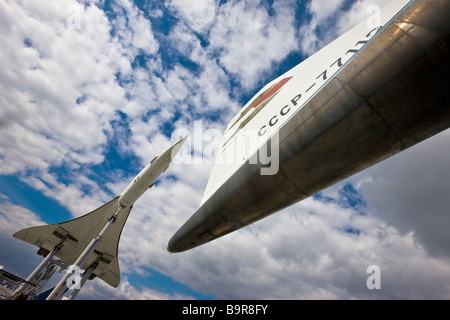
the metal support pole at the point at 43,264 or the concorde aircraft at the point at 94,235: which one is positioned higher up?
the concorde aircraft at the point at 94,235

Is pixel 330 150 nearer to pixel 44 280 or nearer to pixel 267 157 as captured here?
pixel 267 157

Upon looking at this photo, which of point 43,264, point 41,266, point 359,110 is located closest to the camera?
point 359,110

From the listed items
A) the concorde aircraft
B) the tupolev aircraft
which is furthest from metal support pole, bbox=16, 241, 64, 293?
the tupolev aircraft

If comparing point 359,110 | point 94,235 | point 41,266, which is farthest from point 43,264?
point 359,110

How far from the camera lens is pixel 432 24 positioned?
276 centimetres

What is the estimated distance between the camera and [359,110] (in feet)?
10.6

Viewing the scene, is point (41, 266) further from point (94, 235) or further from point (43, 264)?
point (94, 235)

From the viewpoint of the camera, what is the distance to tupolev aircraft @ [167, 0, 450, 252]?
2.81m

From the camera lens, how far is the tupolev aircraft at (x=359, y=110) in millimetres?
2809

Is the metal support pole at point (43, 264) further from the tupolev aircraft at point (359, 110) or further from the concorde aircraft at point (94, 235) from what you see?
the tupolev aircraft at point (359, 110)

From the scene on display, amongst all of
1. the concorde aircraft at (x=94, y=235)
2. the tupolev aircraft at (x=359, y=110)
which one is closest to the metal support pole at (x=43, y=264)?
the concorde aircraft at (x=94, y=235)
